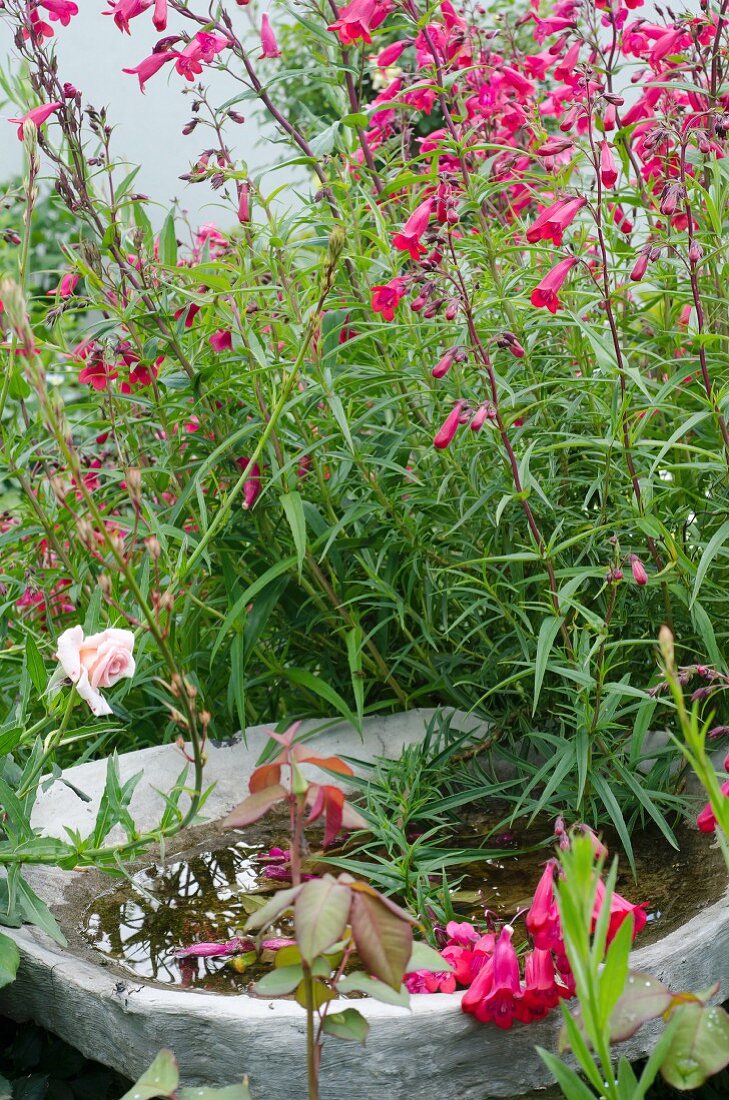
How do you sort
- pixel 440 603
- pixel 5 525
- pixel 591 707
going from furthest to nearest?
pixel 5 525 → pixel 440 603 → pixel 591 707

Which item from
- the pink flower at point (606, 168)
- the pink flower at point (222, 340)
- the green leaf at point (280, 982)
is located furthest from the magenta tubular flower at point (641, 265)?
the green leaf at point (280, 982)

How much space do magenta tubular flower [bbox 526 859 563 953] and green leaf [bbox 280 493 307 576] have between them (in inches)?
28.6

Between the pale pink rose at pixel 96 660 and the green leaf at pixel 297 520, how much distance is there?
0.49 m

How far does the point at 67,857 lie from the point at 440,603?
3.02ft

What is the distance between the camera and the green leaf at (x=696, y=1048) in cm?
102

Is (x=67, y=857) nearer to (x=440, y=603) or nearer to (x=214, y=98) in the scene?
(x=440, y=603)

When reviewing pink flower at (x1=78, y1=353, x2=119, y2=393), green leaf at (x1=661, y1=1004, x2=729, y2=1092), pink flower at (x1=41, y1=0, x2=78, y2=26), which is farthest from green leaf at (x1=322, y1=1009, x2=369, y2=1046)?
pink flower at (x1=41, y1=0, x2=78, y2=26)

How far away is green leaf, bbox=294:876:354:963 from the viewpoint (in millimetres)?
983

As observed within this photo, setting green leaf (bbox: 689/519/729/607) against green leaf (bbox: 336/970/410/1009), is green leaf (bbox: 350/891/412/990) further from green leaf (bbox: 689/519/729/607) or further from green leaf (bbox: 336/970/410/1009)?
green leaf (bbox: 689/519/729/607)

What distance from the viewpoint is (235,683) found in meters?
2.05

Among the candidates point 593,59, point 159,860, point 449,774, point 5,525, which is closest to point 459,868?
point 449,774

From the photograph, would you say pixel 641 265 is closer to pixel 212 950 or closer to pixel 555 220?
pixel 555 220


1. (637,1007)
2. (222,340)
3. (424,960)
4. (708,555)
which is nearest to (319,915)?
(424,960)

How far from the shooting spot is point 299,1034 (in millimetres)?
1268
